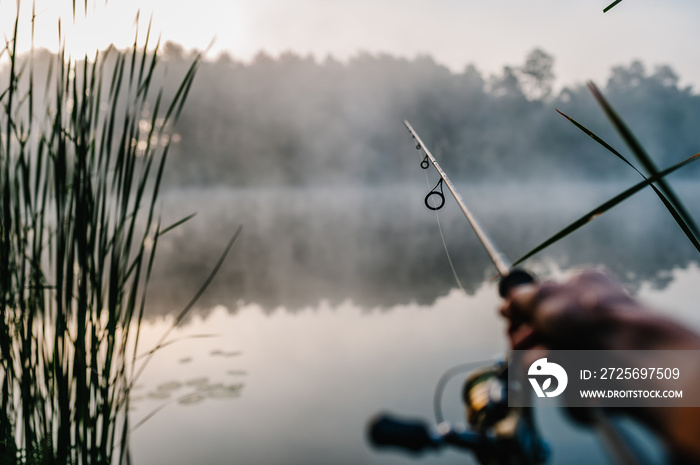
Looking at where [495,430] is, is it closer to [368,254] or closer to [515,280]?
[515,280]

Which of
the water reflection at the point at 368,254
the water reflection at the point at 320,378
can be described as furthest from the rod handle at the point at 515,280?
the water reflection at the point at 368,254

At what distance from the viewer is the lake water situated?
3.81m

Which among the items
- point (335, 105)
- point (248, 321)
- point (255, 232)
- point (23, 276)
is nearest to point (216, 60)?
point (335, 105)

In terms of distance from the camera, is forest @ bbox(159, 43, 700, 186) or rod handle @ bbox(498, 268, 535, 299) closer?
rod handle @ bbox(498, 268, 535, 299)

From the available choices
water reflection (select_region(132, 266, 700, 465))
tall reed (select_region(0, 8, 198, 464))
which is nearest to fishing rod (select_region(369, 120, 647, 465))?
tall reed (select_region(0, 8, 198, 464))

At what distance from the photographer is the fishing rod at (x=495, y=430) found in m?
0.41

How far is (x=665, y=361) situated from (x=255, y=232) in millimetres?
15739

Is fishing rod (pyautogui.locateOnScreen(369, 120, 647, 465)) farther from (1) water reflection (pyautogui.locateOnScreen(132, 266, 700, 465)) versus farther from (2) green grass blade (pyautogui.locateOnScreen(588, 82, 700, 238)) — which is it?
(1) water reflection (pyautogui.locateOnScreen(132, 266, 700, 465))

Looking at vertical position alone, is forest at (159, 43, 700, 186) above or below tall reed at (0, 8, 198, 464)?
above

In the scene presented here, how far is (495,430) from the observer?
61 cm

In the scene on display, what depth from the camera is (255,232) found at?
15867 millimetres
